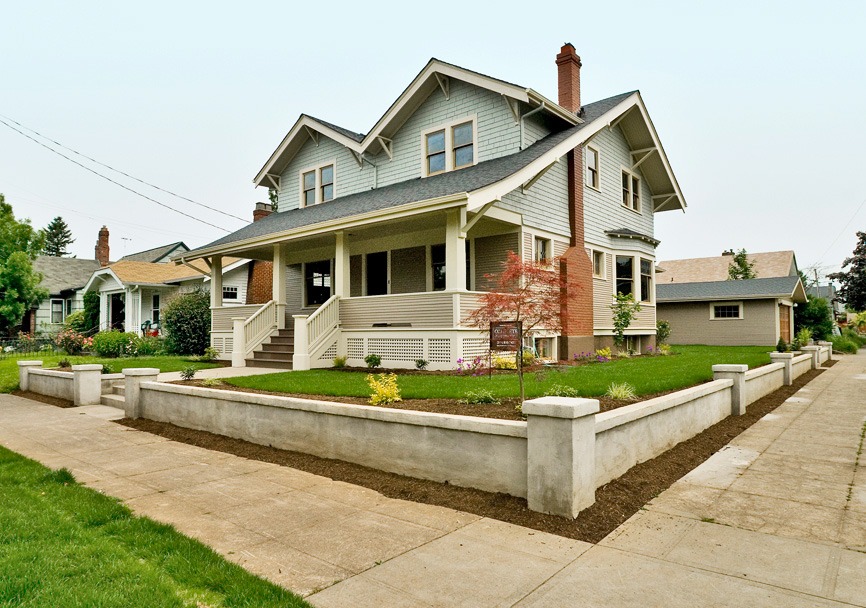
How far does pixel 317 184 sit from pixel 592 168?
9726mm

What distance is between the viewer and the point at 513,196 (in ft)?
44.0

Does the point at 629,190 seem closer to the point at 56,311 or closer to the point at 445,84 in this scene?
the point at 445,84

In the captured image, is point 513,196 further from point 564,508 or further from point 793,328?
point 793,328

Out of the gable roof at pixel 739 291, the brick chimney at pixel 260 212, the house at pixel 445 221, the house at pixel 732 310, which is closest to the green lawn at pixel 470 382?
the house at pixel 445 221

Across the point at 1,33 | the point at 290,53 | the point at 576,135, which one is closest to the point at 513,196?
the point at 576,135

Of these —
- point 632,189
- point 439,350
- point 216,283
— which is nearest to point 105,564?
point 439,350

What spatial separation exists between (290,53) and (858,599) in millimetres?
24472

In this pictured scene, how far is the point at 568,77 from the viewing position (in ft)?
54.5

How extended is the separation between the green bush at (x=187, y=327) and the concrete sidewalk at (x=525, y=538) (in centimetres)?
1272

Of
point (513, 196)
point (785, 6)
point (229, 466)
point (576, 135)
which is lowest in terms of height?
point (229, 466)

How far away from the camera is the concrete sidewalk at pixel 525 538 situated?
10.6 feet

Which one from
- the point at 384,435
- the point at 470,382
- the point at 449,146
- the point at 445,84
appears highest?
the point at 445,84

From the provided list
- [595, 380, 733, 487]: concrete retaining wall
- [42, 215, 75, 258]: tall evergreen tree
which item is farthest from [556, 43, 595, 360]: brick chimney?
[42, 215, 75, 258]: tall evergreen tree

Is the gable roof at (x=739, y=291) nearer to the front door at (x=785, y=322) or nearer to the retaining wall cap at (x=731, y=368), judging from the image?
the front door at (x=785, y=322)
